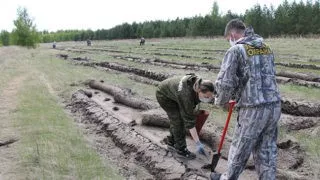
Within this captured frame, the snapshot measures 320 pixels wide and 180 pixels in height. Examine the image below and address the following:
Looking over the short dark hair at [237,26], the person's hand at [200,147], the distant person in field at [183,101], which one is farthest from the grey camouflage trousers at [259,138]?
the person's hand at [200,147]

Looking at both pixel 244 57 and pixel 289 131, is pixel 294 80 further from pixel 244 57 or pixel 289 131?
pixel 244 57

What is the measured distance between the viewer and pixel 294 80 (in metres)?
15.5

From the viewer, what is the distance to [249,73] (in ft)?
17.3

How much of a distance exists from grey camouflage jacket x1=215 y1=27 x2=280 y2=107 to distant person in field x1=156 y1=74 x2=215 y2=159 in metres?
1.23

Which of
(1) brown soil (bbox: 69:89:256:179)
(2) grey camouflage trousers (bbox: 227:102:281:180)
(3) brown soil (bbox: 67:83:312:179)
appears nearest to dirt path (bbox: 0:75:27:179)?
(1) brown soil (bbox: 69:89:256:179)

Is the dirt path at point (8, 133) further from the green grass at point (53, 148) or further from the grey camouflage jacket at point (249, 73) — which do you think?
the grey camouflage jacket at point (249, 73)

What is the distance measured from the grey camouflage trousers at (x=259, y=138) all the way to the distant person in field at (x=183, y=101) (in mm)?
1262

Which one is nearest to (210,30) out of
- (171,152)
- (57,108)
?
(57,108)

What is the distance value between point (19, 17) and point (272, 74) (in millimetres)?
64452

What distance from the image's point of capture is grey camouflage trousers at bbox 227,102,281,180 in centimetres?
536

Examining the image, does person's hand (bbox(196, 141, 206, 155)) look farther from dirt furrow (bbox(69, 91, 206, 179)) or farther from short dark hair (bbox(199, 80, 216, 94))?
short dark hair (bbox(199, 80, 216, 94))

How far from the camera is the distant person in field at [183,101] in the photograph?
6762 mm

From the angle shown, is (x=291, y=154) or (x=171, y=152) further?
(x=171, y=152)

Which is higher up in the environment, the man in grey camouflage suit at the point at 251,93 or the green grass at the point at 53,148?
the man in grey camouflage suit at the point at 251,93
